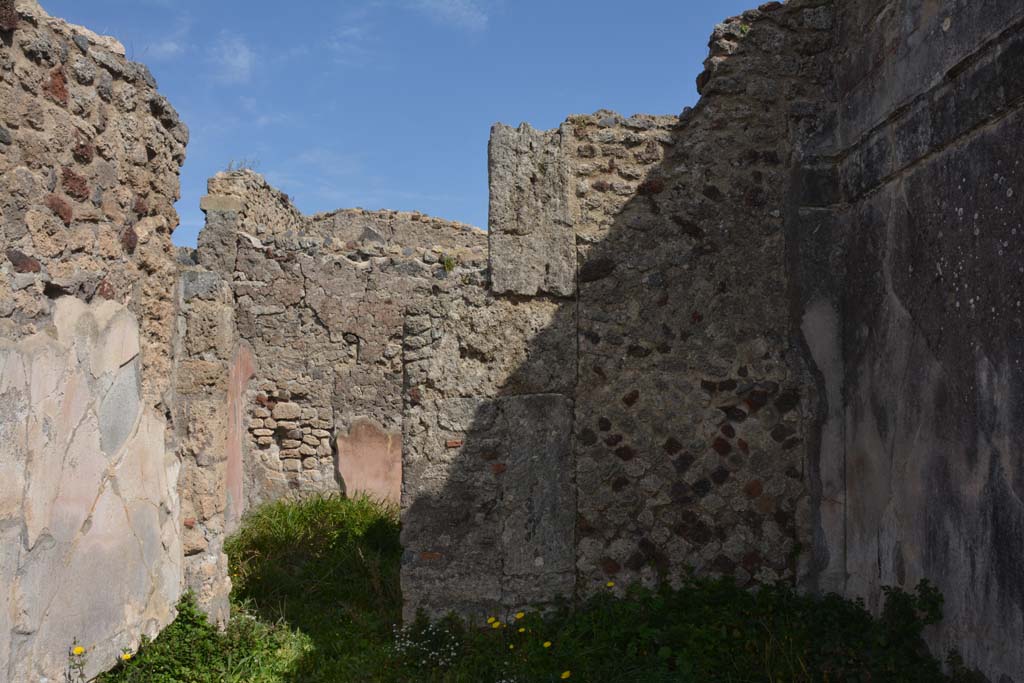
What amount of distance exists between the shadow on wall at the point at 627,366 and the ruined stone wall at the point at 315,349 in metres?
2.91

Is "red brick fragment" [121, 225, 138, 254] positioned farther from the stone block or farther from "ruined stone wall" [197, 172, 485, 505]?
"ruined stone wall" [197, 172, 485, 505]

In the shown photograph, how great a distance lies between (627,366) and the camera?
4.28 metres

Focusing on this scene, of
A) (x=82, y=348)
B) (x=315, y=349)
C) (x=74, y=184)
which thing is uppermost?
(x=74, y=184)

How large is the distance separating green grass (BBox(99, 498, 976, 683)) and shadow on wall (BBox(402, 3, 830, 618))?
6.8 inches

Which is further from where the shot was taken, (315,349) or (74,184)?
(315,349)

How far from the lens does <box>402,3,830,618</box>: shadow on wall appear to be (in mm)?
4242

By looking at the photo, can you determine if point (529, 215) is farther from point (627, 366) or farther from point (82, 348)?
point (82, 348)

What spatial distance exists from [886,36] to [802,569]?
267cm

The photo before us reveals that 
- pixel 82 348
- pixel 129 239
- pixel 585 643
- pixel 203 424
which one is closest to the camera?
pixel 82 348

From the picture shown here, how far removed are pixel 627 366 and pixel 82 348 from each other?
2529mm

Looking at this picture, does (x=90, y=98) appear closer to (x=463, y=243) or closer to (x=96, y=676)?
(x=96, y=676)

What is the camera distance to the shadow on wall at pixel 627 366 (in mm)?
4242

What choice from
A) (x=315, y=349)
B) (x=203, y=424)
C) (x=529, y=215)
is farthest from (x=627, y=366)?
(x=315, y=349)

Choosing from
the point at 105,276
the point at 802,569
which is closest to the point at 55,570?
the point at 105,276
